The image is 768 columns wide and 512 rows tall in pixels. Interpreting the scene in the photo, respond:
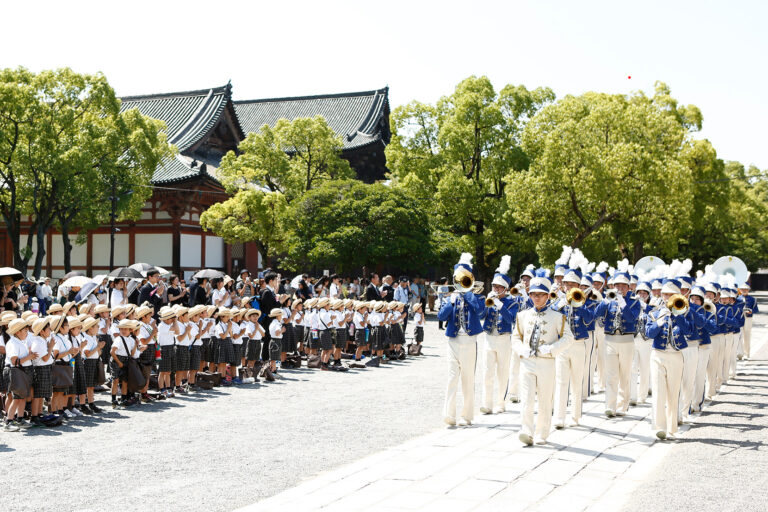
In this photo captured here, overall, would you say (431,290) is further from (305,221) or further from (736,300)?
(736,300)

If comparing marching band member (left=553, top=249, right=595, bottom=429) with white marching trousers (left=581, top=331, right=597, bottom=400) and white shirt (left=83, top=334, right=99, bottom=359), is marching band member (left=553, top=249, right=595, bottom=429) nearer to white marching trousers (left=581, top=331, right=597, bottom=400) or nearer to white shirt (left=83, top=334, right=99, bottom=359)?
white marching trousers (left=581, top=331, right=597, bottom=400)

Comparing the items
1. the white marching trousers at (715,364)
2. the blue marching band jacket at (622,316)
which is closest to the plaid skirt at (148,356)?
the blue marching band jacket at (622,316)

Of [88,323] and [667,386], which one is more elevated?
[88,323]

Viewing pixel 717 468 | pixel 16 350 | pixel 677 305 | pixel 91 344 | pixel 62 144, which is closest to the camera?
pixel 717 468

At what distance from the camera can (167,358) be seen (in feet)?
37.4

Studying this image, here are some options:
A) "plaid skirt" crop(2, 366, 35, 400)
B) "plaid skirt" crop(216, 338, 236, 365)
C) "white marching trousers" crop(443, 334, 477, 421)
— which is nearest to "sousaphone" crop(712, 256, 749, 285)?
"white marching trousers" crop(443, 334, 477, 421)

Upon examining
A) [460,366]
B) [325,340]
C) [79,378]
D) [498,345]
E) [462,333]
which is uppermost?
[462,333]

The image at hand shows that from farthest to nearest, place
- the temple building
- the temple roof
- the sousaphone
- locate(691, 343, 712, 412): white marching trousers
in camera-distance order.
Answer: the temple roof
the temple building
the sousaphone
locate(691, 343, 712, 412): white marching trousers

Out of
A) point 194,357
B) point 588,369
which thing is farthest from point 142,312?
point 588,369

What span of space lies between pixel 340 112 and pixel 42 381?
44447 mm

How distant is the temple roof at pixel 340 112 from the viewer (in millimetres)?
49356

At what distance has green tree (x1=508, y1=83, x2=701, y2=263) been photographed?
28516 millimetres

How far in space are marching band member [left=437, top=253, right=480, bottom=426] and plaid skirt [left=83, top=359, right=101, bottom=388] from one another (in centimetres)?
495

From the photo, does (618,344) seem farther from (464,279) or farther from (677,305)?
(464,279)
